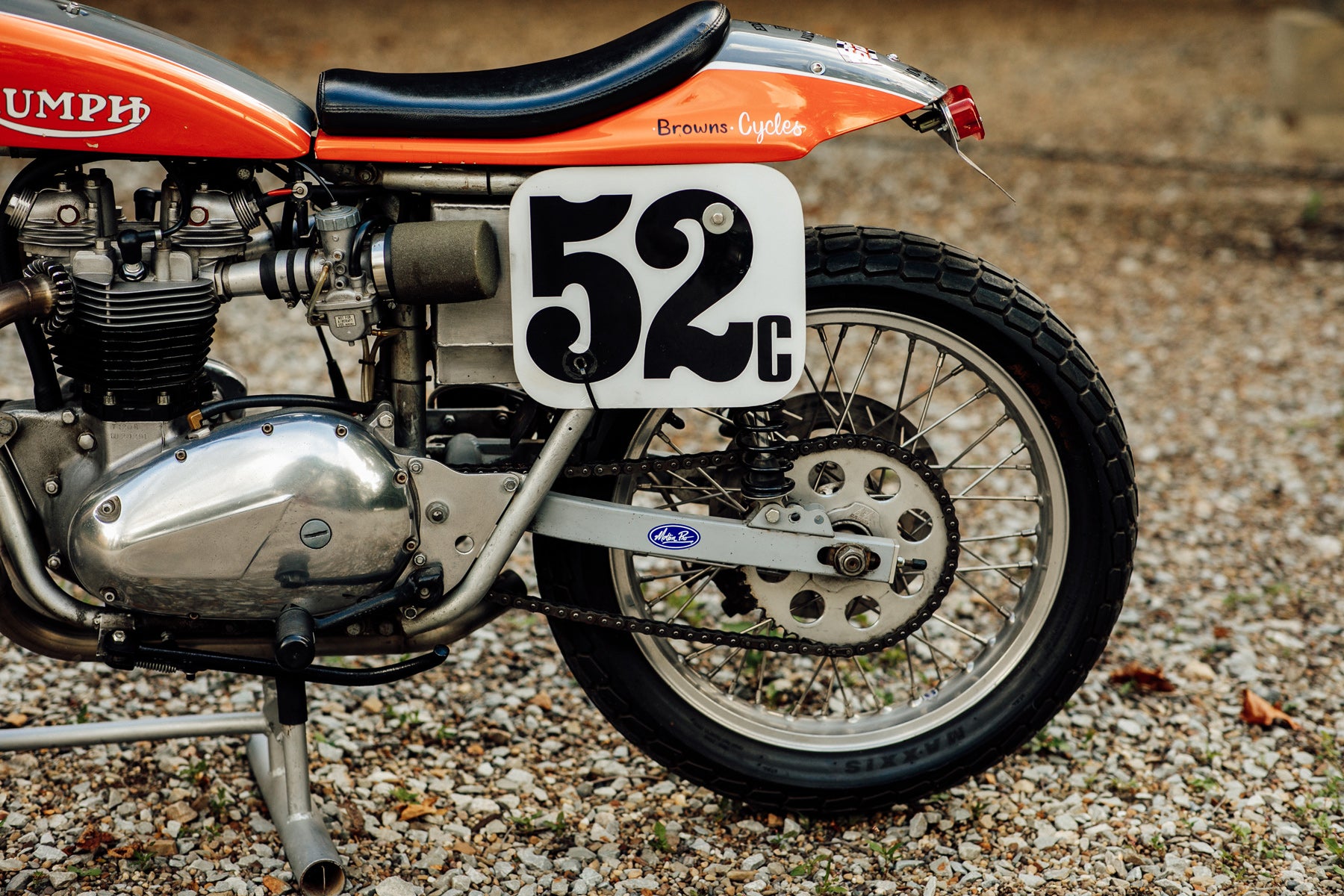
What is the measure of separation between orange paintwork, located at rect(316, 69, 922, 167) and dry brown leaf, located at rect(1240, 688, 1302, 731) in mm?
1747

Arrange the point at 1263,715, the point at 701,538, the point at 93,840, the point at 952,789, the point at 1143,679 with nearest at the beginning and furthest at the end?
the point at 701,538
the point at 93,840
the point at 952,789
the point at 1263,715
the point at 1143,679

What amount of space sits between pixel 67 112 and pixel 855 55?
4.34 feet

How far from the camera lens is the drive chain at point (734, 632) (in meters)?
2.36

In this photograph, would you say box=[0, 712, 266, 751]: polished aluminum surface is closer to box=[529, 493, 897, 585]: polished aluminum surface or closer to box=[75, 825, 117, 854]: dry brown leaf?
box=[75, 825, 117, 854]: dry brown leaf

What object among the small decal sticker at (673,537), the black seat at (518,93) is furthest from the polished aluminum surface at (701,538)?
the black seat at (518,93)

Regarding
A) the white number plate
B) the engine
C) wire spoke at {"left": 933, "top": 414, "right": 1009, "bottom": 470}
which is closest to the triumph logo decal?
the engine

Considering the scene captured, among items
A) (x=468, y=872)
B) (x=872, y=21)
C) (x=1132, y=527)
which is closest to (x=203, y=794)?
(x=468, y=872)

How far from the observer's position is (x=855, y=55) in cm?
228

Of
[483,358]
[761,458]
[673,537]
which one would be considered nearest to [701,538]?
[673,537]

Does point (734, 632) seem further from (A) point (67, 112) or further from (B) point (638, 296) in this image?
(A) point (67, 112)

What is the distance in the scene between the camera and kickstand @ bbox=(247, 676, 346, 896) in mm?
2316

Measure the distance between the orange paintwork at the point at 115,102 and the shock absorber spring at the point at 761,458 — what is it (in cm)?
94

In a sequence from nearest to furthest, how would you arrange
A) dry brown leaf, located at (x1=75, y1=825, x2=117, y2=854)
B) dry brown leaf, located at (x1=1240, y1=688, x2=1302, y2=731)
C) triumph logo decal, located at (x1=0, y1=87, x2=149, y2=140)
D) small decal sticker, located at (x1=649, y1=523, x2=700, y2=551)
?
triumph logo decal, located at (x1=0, y1=87, x2=149, y2=140) < small decal sticker, located at (x1=649, y1=523, x2=700, y2=551) < dry brown leaf, located at (x1=75, y1=825, x2=117, y2=854) < dry brown leaf, located at (x1=1240, y1=688, x2=1302, y2=731)

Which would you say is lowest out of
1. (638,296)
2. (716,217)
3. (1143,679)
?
(1143,679)
